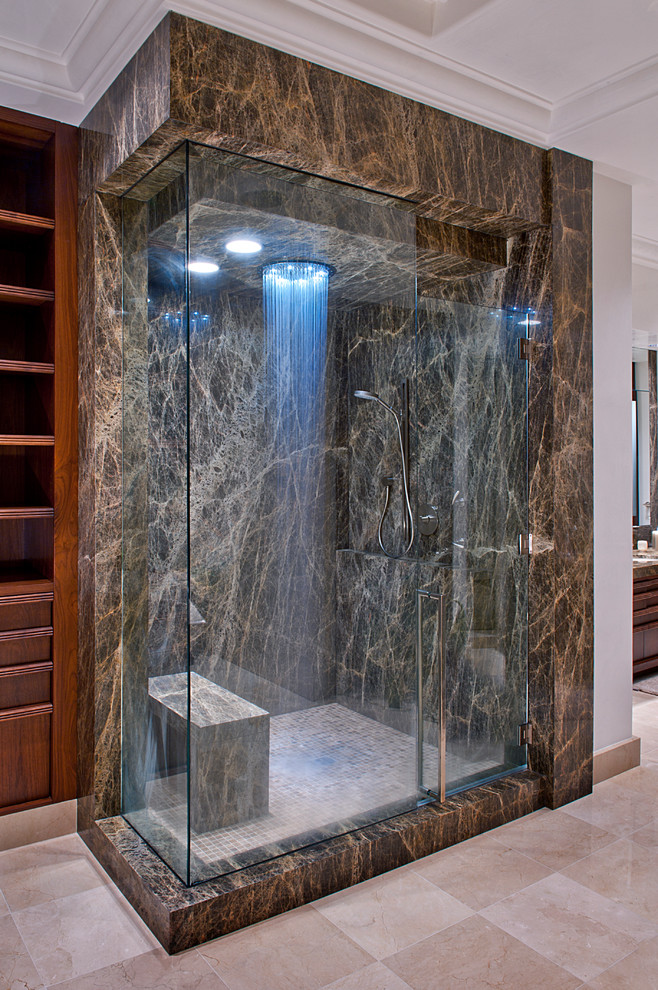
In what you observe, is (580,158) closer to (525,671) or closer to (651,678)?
(525,671)

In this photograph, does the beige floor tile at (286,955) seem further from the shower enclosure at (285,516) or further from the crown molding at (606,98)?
the crown molding at (606,98)

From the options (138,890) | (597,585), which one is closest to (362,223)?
(597,585)

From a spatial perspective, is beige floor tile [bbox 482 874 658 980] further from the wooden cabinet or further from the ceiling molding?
the ceiling molding

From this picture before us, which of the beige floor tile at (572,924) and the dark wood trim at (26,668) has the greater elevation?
the dark wood trim at (26,668)

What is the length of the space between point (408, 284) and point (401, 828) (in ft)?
6.45

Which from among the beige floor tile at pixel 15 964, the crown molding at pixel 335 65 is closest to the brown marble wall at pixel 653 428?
the crown molding at pixel 335 65

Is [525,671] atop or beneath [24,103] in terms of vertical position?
beneath

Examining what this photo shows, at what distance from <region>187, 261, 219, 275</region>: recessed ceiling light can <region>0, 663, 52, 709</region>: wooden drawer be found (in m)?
1.57

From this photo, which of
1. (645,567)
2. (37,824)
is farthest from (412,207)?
(645,567)

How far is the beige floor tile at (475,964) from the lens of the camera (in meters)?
1.93

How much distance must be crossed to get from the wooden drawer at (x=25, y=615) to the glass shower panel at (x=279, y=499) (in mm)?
828

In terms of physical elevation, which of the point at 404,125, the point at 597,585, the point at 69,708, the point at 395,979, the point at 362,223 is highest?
the point at 404,125

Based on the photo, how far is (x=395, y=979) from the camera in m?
1.94

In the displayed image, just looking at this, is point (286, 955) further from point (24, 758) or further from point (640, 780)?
point (640, 780)
